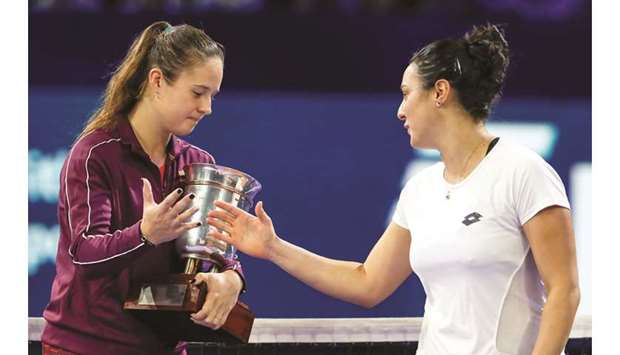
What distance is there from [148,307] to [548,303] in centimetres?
100

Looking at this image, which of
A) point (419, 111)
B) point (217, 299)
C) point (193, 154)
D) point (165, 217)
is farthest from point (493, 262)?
point (193, 154)

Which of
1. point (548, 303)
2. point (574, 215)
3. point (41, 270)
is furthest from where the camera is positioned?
point (574, 215)

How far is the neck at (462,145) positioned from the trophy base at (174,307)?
0.69 meters

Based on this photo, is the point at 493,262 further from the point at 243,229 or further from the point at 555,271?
the point at 243,229

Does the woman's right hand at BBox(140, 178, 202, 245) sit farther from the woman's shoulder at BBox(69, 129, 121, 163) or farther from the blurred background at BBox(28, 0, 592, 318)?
the blurred background at BBox(28, 0, 592, 318)

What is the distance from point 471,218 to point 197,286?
0.73 meters

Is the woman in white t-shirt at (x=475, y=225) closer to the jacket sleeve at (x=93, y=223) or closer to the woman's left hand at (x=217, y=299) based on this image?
the woman's left hand at (x=217, y=299)

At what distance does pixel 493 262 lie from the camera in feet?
8.48

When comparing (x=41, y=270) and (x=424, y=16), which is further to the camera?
(x=424, y=16)

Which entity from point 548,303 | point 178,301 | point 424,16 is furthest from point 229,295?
point 424,16

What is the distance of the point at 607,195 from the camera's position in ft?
11.7

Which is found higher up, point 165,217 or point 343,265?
point 165,217

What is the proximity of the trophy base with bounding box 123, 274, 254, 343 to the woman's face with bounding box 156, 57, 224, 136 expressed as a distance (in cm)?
44

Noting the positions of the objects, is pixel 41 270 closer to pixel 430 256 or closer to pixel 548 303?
pixel 430 256
